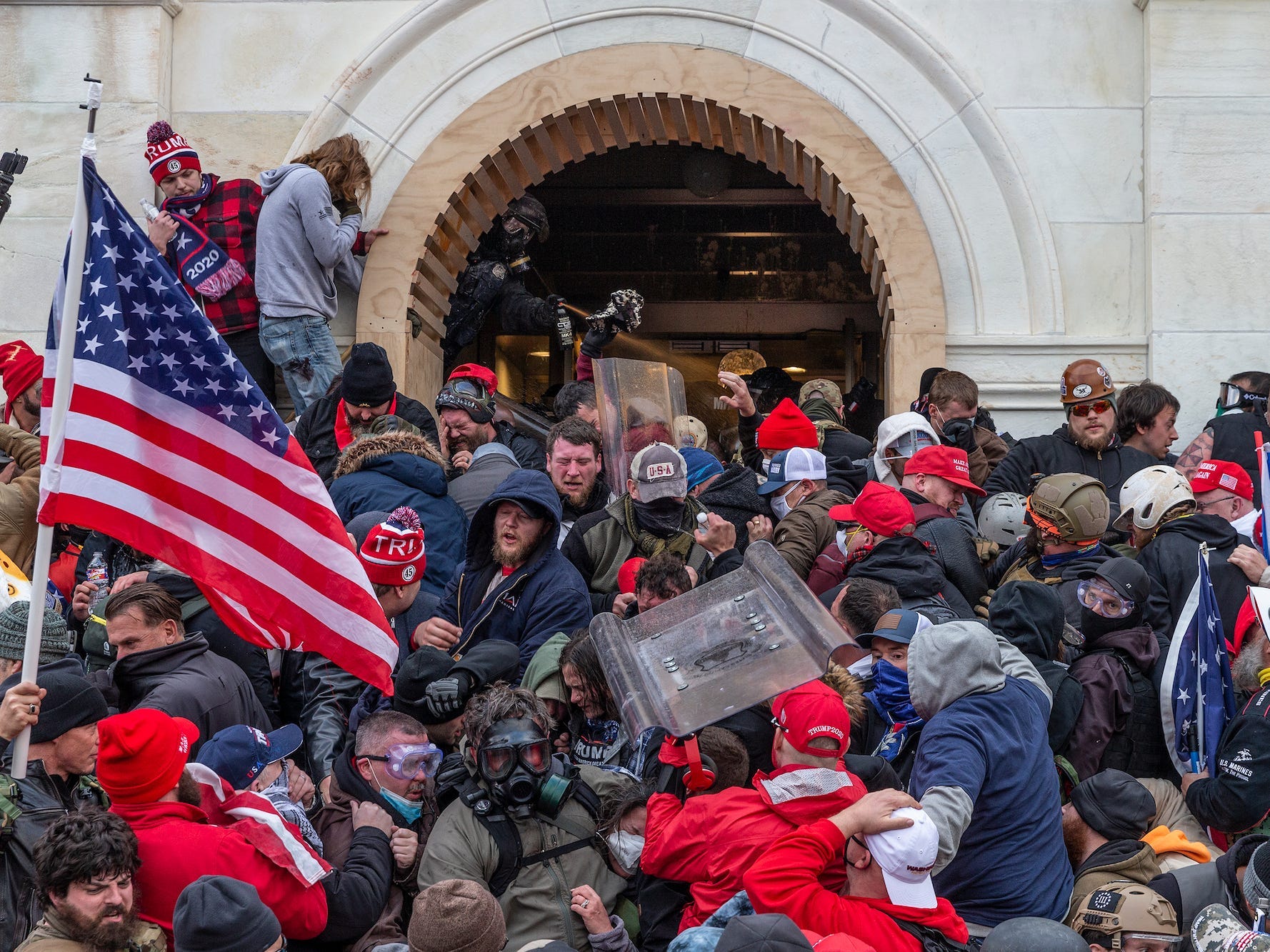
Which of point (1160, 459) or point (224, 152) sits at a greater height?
point (224, 152)

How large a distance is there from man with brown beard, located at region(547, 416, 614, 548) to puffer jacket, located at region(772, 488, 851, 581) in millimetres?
865

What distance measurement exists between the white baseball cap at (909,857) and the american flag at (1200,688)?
1795mm

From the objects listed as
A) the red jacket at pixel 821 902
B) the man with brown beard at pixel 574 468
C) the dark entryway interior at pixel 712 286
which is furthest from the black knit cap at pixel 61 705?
the dark entryway interior at pixel 712 286

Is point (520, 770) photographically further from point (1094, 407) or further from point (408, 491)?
point (1094, 407)

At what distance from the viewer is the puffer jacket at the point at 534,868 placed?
4.95 metres

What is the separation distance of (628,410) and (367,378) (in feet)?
4.47

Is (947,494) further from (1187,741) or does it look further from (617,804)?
(617,804)

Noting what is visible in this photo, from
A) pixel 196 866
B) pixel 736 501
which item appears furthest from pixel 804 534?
pixel 196 866

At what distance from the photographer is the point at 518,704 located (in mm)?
5164

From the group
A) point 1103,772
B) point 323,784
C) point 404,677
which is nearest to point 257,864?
point 323,784

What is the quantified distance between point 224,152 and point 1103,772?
7.16m

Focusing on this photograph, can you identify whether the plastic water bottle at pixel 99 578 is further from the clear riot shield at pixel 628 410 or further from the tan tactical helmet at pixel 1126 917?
the tan tactical helmet at pixel 1126 917

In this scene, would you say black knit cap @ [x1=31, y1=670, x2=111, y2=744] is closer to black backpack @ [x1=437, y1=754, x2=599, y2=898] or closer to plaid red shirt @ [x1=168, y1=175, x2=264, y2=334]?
black backpack @ [x1=437, y1=754, x2=599, y2=898]

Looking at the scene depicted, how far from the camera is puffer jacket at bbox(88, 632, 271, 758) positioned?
18.0 feet
